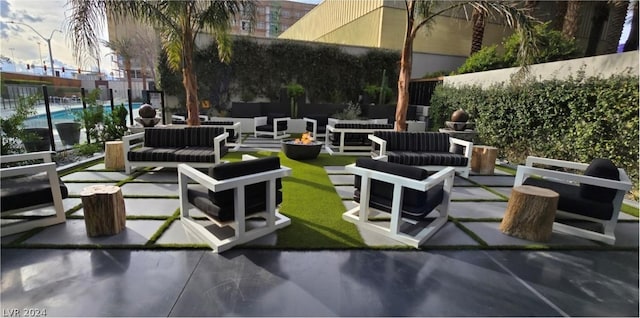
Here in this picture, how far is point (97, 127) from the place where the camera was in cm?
630

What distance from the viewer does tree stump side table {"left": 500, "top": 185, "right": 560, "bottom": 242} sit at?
2.82 meters

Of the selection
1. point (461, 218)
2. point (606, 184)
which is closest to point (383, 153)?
point (461, 218)

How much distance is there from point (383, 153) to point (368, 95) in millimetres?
8313

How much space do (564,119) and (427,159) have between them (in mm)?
2708

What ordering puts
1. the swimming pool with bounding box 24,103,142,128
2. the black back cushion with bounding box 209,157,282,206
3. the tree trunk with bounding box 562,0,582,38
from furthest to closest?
the tree trunk with bounding box 562,0,582,38, the swimming pool with bounding box 24,103,142,128, the black back cushion with bounding box 209,157,282,206

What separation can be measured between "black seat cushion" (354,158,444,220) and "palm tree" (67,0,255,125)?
4.93 meters

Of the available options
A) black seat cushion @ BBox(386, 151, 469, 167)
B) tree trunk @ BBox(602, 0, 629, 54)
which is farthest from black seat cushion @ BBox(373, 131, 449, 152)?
tree trunk @ BBox(602, 0, 629, 54)

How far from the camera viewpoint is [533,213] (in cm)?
287

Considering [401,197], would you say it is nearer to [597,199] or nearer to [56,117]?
[597,199]

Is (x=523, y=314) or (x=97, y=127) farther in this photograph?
(x=97, y=127)

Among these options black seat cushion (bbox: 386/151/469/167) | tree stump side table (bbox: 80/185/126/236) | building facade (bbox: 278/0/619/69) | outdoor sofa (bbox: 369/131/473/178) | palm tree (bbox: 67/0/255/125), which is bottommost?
tree stump side table (bbox: 80/185/126/236)

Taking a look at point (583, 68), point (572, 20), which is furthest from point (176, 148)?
point (572, 20)

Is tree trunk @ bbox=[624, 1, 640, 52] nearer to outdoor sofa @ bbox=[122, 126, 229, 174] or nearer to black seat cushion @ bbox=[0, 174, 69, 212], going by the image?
outdoor sofa @ bbox=[122, 126, 229, 174]

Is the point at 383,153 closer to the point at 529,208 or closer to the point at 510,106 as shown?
the point at 529,208
